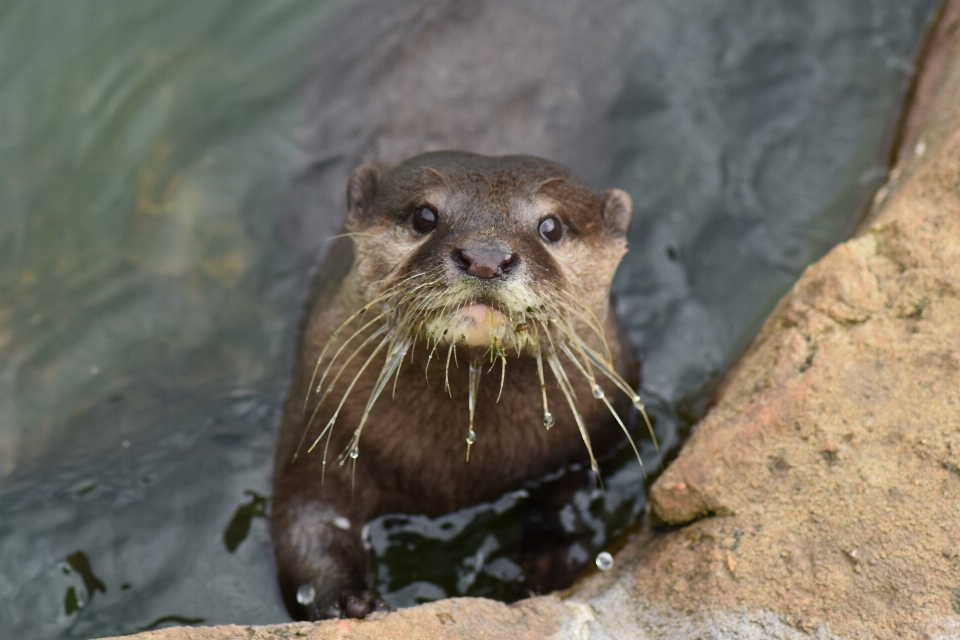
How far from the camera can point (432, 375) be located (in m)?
3.01

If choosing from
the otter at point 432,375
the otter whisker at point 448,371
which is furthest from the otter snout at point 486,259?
the otter whisker at point 448,371

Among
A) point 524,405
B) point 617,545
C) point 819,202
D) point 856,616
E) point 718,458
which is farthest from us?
point 819,202

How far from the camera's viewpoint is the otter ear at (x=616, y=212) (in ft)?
10.8

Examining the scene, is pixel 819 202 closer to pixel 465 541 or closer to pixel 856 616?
pixel 465 541

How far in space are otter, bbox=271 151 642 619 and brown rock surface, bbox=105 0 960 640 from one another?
38cm

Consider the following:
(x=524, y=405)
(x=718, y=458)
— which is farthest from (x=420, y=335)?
(x=718, y=458)

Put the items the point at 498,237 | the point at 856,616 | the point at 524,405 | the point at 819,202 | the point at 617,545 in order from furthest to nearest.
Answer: the point at 819,202, the point at 617,545, the point at 524,405, the point at 498,237, the point at 856,616

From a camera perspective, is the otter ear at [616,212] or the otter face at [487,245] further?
the otter ear at [616,212]

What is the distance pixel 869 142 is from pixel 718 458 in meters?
2.57

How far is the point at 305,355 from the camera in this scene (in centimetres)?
352

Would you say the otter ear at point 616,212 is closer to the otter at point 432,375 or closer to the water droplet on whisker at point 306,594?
the otter at point 432,375

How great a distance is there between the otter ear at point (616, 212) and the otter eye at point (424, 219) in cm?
65

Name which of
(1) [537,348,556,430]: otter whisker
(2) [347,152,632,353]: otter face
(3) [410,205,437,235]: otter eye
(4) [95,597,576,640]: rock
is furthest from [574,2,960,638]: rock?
(3) [410,205,437,235]: otter eye

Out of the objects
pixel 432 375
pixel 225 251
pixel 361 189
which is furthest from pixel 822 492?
pixel 225 251
